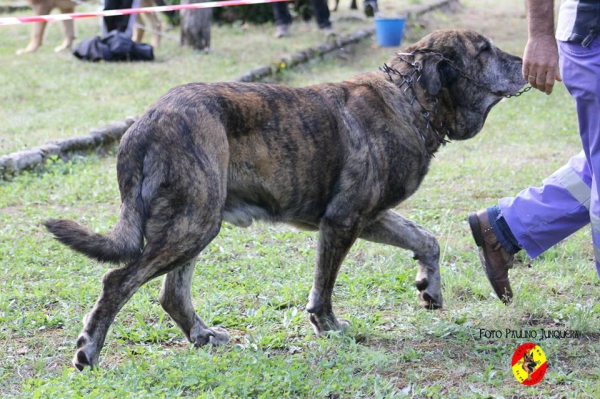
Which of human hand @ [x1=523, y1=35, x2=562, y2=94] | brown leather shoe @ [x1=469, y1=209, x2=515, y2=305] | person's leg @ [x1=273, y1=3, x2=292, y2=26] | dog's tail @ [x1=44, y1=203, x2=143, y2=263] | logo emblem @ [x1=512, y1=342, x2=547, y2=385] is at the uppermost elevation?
human hand @ [x1=523, y1=35, x2=562, y2=94]

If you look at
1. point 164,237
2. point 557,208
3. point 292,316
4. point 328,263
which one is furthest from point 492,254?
point 164,237

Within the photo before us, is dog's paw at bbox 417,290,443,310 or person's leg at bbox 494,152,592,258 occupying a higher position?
person's leg at bbox 494,152,592,258

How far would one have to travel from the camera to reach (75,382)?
3.59 metres

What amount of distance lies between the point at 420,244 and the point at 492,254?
1.32 ft

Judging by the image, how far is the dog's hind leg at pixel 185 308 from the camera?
4172 mm

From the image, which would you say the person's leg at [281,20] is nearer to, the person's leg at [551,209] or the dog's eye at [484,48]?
the dog's eye at [484,48]

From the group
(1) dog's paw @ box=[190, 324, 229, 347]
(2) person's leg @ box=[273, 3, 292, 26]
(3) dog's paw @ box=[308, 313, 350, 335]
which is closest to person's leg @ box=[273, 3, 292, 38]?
(2) person's leg @ box=[273, 3, 292, 26]

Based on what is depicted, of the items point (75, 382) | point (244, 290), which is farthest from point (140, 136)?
point (244, 290)

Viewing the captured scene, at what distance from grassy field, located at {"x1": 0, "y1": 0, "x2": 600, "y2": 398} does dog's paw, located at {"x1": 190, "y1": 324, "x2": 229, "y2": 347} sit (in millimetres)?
→ 90

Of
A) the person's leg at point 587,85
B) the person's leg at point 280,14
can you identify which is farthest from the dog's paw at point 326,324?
the person's leg at point 280,14

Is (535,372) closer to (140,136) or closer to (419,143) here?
(419,143)

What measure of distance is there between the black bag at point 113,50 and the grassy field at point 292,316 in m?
5.75

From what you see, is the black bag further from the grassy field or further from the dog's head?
the dog's head

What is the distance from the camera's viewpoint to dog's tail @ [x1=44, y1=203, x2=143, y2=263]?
3627 mm
